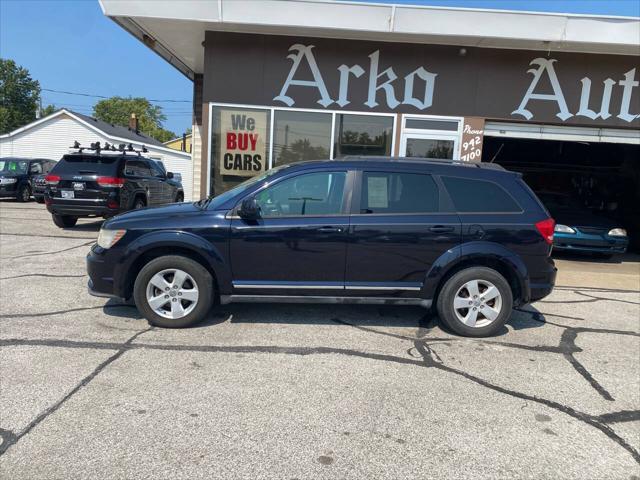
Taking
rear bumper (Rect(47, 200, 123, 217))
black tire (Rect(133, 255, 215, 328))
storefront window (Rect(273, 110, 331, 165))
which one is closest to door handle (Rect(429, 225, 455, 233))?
black tire (Rect(133, 255, 215, 328))

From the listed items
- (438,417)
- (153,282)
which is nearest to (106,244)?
(153,282)

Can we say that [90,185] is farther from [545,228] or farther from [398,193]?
[545,228]

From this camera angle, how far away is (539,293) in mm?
5188

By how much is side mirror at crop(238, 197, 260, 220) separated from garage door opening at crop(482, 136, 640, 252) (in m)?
10.6

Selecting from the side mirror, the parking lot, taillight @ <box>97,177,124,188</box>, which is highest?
taillight @ <box>97,177,124,188</box>

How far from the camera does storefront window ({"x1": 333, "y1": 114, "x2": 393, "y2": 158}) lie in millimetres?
9750

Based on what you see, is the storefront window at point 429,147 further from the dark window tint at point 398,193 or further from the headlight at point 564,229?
the dark window tint at point 398,193

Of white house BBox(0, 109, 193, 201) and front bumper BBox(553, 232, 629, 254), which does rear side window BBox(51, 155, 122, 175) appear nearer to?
front bumper BBox(553, 232, 629, 254)

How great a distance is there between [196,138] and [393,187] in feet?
27.0

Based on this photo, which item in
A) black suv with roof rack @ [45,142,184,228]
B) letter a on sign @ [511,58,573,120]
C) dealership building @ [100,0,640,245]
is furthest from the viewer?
black suv with roof rack @ [45,142,184,228]

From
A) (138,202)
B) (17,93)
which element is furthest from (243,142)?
(17,93)

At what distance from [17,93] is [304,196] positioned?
76629mm

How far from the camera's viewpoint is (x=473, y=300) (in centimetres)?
509

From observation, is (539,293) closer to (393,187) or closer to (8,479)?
(393,187)
